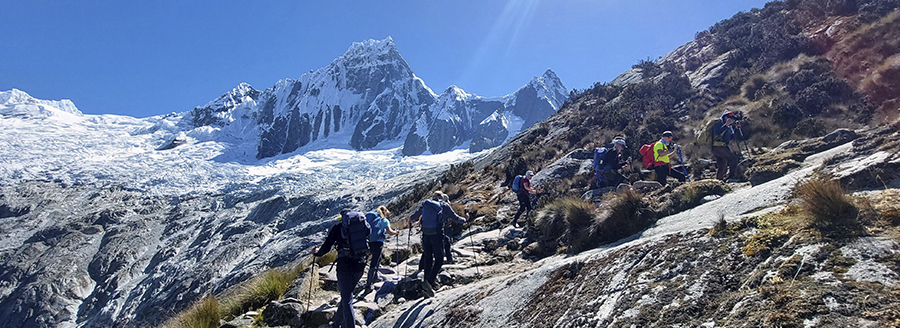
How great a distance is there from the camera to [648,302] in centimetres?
269

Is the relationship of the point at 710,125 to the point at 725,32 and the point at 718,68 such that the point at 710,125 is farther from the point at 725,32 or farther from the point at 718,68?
the point at 725,32

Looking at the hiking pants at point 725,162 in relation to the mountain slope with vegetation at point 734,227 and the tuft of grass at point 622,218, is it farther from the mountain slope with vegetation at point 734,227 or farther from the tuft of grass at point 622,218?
the tuft of grass at point 622,218

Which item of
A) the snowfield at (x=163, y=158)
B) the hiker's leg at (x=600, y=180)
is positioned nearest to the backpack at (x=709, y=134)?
the hiker's leg at (x=600, y=180)

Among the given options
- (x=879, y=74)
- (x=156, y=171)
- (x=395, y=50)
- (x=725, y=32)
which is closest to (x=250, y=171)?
(x=156, y=171)

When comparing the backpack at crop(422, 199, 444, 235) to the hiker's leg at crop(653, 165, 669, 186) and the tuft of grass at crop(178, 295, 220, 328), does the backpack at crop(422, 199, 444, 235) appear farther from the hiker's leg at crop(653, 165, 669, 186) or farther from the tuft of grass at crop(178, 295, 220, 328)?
the hiker's leg at crop(653, 165, 669, 186)

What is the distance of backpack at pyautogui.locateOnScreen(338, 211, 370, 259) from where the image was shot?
584 centimetres

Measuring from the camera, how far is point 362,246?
19.1 feet

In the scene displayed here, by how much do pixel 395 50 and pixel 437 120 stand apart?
5240cm

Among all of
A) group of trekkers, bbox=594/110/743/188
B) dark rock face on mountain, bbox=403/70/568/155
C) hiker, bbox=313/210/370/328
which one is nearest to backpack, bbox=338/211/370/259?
hiker, bbox=313/210/370/328

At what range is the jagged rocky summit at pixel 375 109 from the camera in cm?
14450

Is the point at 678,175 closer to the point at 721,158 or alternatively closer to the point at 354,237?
the point at 721,158

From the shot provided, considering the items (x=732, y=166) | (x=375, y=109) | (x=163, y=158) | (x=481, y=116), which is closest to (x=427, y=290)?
(x=732, y=166)

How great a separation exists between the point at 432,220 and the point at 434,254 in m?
0.61

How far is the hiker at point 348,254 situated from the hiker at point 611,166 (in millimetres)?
7294
